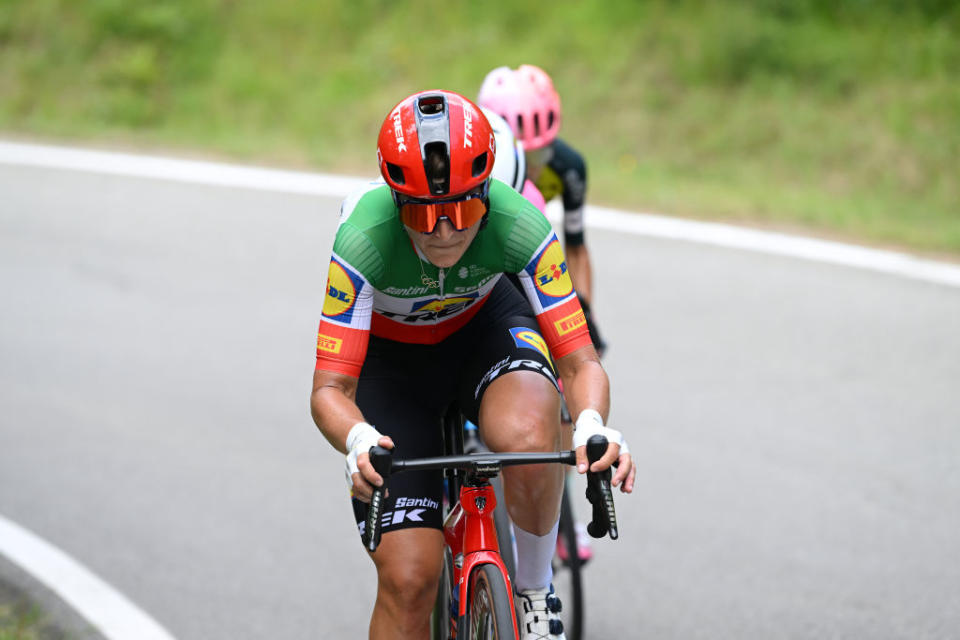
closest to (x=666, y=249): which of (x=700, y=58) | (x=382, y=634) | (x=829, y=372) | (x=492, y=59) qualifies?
(x=829, y=372)

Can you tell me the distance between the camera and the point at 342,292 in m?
2.96

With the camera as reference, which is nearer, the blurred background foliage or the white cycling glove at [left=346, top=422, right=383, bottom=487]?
the white cycling glove at [left=346, top=422, right=383, bottom=487]

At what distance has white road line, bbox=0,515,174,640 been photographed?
452 cm

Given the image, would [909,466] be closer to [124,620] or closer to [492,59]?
[124,620]

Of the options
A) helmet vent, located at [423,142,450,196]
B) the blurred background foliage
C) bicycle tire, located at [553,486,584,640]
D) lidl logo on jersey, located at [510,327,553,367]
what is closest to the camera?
helmet vent, located at [423,142,450,196]

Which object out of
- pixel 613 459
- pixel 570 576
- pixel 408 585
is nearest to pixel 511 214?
pixel 613 459

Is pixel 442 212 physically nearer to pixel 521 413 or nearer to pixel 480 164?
pixel 480 164

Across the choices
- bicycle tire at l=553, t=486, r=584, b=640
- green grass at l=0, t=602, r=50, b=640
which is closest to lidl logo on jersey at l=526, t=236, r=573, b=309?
bicycle tire at l=553, t=486, r=584, b=640

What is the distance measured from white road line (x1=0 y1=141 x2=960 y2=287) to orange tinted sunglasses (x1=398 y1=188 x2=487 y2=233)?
5791 millimetres

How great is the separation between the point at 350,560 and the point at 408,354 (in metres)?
2.08

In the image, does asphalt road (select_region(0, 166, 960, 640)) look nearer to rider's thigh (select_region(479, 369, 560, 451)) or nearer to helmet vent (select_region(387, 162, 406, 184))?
rider's thigh (select_region(479, 369, 560, 451))

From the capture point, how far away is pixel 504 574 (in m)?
2.87

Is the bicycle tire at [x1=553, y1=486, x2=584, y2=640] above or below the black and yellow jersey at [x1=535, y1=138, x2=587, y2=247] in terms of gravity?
below

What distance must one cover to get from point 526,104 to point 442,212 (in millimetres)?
1971
